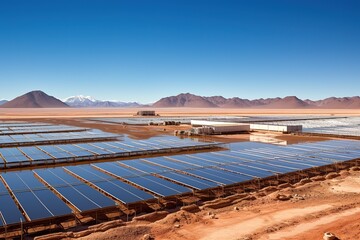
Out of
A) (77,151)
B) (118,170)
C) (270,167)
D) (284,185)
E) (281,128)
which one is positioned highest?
(281,128)

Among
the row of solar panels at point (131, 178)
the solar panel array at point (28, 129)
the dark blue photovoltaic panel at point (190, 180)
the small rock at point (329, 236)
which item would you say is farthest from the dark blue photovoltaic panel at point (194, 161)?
the solar panel array at point (28, 129)

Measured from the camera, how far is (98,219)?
51.2ft

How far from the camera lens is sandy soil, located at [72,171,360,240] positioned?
544 inches

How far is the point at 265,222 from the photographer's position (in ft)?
50.5

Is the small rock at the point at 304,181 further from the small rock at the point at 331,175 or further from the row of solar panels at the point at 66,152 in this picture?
the row of solar panels at the point at 66,152

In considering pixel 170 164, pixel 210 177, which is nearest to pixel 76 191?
pixel 210 177

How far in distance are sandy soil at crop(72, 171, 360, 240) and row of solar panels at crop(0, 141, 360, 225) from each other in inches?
98.1

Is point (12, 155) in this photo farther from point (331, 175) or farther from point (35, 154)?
point (331, 175)

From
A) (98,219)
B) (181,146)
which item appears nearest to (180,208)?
(98,219)

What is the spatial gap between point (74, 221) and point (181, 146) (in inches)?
827

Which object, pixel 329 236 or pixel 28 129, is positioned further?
pixel 28 129

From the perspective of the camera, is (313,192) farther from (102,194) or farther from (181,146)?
(181,146)

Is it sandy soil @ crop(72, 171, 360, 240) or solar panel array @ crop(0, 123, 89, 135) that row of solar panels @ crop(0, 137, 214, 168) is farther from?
solar panel array @ crop(0, 123, 89, 135)

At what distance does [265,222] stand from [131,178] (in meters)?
9.48
